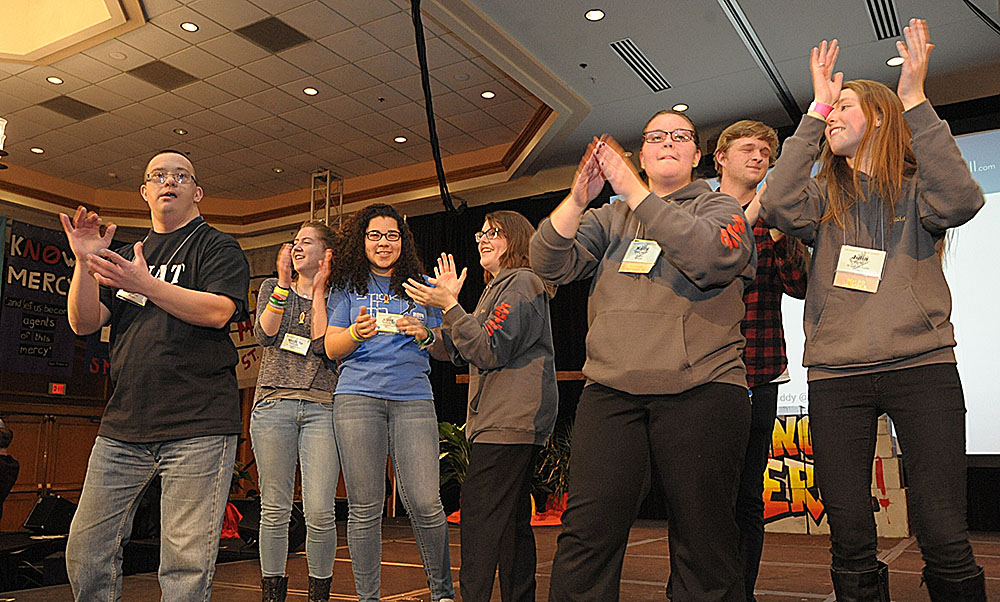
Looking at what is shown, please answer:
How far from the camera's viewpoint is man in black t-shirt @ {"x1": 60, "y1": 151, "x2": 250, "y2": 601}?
1.80 meters

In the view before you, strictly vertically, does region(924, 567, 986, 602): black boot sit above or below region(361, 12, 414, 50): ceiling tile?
below

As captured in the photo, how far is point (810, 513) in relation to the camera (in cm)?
523

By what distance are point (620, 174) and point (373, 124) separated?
6123mm

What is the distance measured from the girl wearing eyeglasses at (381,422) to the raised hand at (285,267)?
0.37 metres

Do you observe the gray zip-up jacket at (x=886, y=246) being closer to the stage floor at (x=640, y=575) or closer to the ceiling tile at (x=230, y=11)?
the stage floor at (x=640, y=575)

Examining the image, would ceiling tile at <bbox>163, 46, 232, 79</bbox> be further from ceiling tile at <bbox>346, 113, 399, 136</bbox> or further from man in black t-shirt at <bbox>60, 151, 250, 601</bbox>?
man in black t-shirt at <bbox>60, 151, 250, 601</bbox>

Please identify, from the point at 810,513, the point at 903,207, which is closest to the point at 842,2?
the point at 810,513

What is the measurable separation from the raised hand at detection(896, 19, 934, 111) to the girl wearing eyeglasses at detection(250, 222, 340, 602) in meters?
1.81

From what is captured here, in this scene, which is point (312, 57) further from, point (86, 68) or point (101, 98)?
point (101, 98)

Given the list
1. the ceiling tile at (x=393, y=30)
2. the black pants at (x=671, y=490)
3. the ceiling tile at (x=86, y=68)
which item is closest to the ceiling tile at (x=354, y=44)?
the ceiling tile at (x=393, y=30)

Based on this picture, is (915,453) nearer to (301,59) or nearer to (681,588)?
(681,588)

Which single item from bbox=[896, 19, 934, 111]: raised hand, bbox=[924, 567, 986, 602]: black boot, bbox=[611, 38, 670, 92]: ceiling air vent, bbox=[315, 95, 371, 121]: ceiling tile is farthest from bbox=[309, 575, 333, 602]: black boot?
bbox=[315, 95, 371, 121]: ceiling tile

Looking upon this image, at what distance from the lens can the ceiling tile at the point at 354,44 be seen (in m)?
5.71

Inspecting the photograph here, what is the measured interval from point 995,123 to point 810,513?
10.5ft
